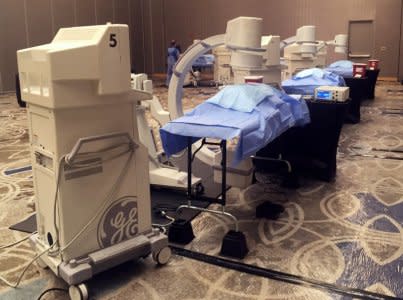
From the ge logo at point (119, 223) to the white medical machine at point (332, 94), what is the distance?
2.32m

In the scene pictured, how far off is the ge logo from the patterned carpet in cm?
21

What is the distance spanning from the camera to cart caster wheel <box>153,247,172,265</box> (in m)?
2.43

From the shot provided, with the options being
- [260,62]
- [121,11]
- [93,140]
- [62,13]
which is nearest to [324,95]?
[260,62]

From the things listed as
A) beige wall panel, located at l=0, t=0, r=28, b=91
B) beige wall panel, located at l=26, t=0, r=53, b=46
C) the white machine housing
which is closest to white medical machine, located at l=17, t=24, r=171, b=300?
the white machine housing

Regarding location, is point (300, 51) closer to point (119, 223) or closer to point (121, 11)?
point (119, 223)

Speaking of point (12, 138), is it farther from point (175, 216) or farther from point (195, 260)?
point (195, 260)

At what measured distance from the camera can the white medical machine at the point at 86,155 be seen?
2010 millimetres

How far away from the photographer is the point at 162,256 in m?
2.45

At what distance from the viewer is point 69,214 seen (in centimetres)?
213

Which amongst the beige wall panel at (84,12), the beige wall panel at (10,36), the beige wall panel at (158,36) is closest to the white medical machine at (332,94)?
the beige wall panel at (10,36)

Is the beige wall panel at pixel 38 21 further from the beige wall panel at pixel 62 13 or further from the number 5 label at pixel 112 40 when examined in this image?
the number 5 label at pixel 112 40

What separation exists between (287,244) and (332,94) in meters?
1.78

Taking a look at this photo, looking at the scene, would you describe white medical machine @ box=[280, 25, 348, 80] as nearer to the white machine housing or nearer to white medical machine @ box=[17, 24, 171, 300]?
the white machine housing

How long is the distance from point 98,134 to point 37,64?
42cm
